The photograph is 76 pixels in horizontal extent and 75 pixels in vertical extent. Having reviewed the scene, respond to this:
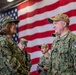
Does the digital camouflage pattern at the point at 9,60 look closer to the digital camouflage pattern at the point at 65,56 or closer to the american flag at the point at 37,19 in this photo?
→ the digital camouflage pattern at the point at 65,56

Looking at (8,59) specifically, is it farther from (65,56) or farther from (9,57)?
(65,56)

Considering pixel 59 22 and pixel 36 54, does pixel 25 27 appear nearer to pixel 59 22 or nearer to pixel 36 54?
pixel 36 54

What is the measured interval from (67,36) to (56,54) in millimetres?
222

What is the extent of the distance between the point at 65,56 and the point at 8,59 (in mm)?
584

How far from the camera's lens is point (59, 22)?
9.23 feet

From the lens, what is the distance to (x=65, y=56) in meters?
→ 2.64

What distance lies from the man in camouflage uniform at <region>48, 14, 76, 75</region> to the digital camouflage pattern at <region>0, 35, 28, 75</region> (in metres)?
0.35

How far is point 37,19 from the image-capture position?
640 centimetres

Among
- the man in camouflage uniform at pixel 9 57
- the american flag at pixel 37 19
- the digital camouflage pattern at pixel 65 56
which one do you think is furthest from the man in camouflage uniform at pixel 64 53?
the american flag at pixel 37 19

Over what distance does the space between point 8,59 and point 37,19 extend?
3.86 meters

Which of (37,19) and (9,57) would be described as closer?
(9,57)

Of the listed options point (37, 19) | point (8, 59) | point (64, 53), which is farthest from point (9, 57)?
point (37, 19)

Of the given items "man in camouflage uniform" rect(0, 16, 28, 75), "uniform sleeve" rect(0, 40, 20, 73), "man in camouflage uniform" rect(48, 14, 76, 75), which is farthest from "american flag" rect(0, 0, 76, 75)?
"uniform sleeve" rect(0, 40, 20, 73)

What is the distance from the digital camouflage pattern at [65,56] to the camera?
2615 mm
